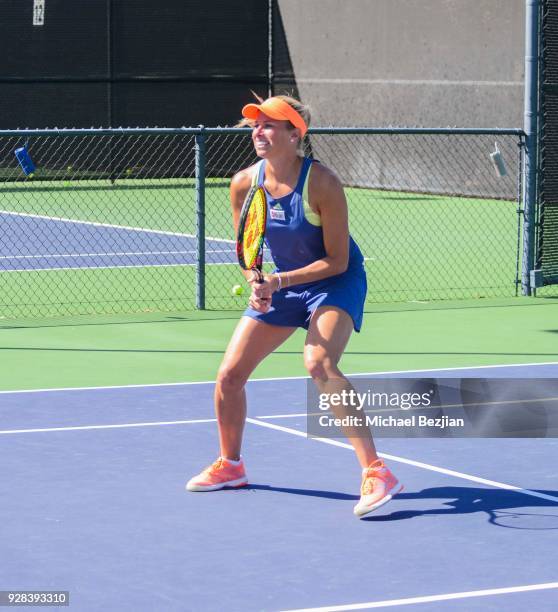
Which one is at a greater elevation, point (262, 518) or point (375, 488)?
point (375, 488)

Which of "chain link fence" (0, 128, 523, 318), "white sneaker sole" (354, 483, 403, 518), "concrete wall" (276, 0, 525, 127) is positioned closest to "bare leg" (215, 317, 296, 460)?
"white sneaker sole" (354, 483, 403, 518)

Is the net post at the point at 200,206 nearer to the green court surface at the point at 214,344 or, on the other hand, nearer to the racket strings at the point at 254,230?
the green court surface at the point at 214,344

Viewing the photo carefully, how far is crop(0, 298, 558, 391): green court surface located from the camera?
10.8 metres

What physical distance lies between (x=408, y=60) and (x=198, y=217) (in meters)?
13.5

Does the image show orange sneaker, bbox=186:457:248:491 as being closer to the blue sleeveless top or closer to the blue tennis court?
the blue tennis court

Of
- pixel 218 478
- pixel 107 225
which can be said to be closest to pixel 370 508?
pixel 218 478

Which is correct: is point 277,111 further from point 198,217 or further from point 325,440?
point 198,217

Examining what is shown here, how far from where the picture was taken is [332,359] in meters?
7.06

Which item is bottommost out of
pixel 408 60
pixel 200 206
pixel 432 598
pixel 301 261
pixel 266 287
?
pixel 432 598

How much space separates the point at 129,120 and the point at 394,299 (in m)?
15.7

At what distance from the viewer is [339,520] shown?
22.8ft

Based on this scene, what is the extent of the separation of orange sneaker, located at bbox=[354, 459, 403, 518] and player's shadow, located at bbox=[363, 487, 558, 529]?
0.06 meters

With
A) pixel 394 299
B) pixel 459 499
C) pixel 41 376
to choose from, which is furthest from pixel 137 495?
pixel 394 299

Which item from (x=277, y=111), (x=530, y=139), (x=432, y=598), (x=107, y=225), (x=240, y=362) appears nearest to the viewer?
(x=432, y=598)
